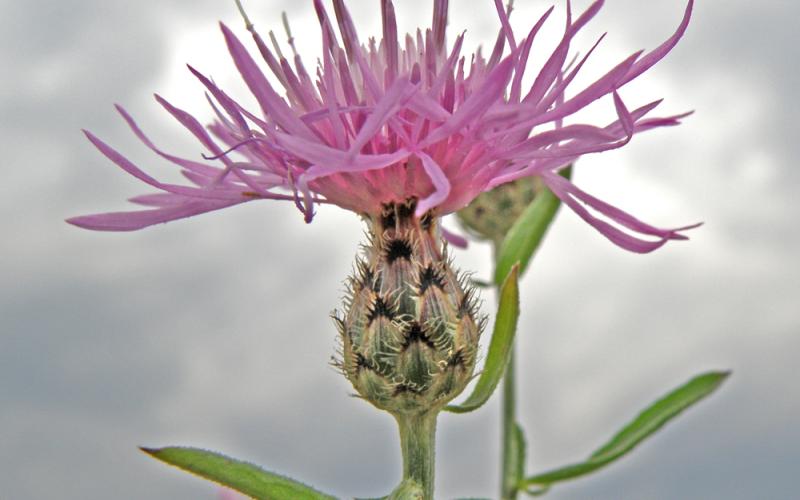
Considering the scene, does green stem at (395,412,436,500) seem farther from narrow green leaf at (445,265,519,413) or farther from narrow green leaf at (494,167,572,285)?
narrow green leaf at (494,167,572,285)

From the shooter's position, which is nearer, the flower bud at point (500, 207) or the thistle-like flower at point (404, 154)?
the thistle-like flower at point (404, 154)

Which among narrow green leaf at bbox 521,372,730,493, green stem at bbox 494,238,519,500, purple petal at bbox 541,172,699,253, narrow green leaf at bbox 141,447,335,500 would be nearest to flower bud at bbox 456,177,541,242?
green stem at bbox 494,238,519,500

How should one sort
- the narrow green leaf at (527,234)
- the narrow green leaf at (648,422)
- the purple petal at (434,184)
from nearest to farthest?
the purple petal at (434,184) < the narrow green leaf at (527,234) < the narrow green leaf at (648,422)

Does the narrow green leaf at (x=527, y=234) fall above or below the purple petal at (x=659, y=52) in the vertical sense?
below

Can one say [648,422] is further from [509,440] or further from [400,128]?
[400,128]

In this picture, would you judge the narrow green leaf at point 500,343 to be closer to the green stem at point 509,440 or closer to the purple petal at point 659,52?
the purple petal at point 659,52

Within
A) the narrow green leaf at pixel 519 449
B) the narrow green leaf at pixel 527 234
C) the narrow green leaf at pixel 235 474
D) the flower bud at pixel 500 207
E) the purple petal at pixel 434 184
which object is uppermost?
the flower bud at pixel 500 207

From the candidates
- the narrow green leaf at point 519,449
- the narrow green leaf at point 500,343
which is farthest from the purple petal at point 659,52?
the narrow green leaf at point 519,449

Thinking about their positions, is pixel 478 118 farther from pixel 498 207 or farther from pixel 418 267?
pixel 498 207
